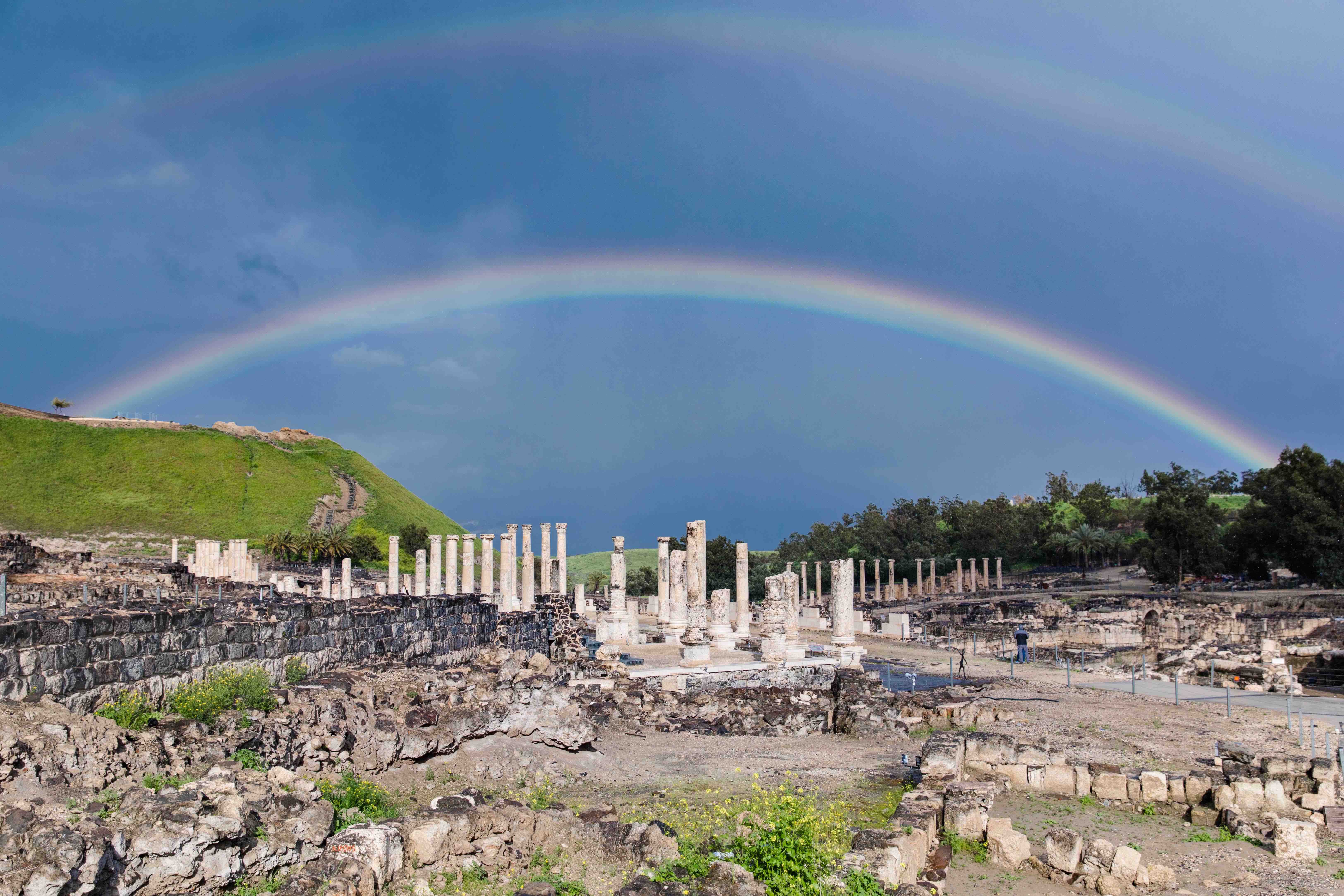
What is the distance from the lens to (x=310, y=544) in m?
67.5

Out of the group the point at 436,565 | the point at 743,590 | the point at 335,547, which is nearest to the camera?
the point at 743,590

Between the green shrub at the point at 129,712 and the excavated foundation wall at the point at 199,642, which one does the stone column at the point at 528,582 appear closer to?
the excavated foundation wall at the point at 199,642

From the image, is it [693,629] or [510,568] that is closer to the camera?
[693,629]

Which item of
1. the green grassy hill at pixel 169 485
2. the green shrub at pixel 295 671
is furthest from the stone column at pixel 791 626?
the green grassy hill at pixel 169 485

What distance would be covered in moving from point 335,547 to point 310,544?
1925mm

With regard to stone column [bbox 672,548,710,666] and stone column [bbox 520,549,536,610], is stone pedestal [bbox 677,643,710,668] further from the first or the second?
stone column [bbox 520,549,536,610]

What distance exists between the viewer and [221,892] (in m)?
6.46

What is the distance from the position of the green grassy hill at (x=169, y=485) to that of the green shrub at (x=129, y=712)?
7498cm

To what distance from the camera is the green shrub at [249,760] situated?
28.5ft

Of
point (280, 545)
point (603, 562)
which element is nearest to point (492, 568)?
point (280, 545)

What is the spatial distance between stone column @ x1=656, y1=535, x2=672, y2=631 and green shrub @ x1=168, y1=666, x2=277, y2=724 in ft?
80.2

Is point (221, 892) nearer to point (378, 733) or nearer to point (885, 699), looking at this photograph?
point (378, 733)

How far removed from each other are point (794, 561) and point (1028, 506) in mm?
27833

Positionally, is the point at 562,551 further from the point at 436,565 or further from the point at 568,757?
the point at 568,757
